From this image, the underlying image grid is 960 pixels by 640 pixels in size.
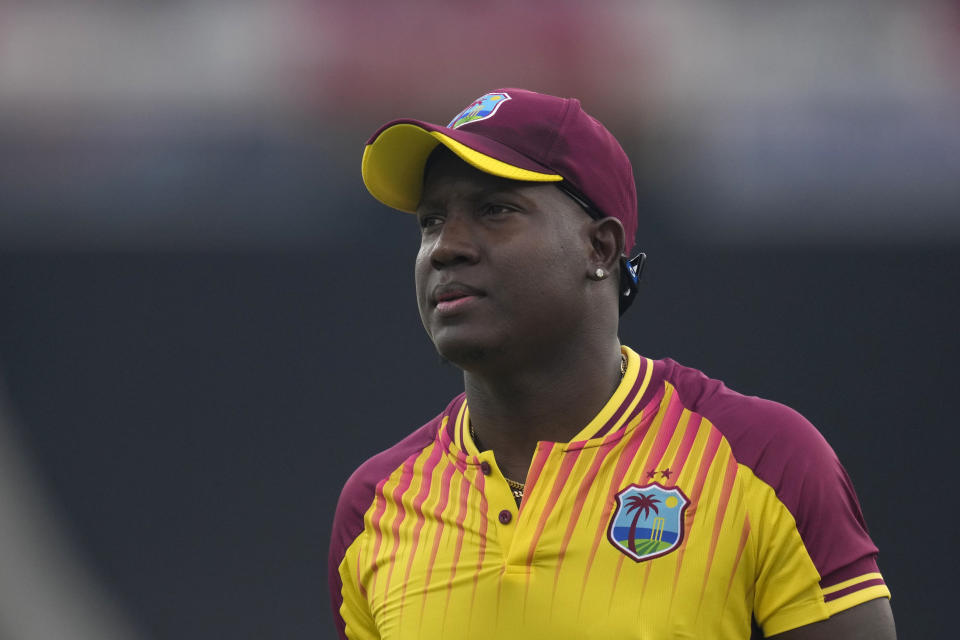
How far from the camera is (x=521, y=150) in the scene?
2.20 metres

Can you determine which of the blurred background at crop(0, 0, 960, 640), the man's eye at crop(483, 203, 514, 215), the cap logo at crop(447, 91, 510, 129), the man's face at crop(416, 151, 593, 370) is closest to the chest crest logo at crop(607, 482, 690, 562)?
the man's face at crop(416, 151, 593, 370)

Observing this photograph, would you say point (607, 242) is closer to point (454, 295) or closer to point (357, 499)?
point (454, 295)

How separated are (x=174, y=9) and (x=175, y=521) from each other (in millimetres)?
2608

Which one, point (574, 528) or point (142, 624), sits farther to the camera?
point (142, 624)

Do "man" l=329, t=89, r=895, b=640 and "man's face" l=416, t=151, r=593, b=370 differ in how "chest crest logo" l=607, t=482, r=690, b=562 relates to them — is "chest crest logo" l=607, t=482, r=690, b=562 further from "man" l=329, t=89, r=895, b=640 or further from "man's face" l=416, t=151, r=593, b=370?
"man's face" l=416, t=151, r=593, b=370

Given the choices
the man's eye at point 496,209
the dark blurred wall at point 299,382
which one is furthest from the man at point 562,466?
the dark blurred wall at point 299,382

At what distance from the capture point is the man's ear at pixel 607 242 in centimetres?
223

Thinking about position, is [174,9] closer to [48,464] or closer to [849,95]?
[48,464]

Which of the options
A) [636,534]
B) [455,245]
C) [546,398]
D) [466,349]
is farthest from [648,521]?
[455,245]

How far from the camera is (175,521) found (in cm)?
577

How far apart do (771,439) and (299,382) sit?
4.08 meters

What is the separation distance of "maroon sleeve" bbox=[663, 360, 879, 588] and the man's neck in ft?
0.63

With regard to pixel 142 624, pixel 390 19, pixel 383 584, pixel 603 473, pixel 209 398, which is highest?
pixel 390 19

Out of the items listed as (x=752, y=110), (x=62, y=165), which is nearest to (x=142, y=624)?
(x=62, y=165)
